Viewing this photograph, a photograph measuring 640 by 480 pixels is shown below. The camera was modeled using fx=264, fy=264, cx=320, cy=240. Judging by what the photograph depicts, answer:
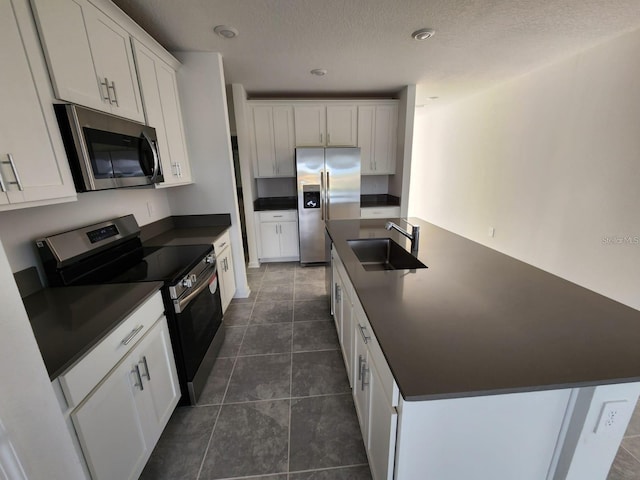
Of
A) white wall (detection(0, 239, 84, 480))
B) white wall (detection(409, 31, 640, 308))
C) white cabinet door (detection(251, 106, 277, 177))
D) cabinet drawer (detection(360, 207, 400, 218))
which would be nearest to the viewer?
white wall (detection(0, 239, 84, 480))

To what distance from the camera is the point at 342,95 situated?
13.5 feet

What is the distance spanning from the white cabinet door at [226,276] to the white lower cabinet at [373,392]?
1.38 m

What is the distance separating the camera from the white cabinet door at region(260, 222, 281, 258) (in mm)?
3964

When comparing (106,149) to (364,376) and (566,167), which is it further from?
(566,167)

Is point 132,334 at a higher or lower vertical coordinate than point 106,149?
lower

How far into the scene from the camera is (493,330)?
3.01 feet

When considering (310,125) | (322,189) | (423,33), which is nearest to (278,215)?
(322,189)

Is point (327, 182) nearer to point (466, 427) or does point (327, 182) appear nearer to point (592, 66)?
point (592, 66)

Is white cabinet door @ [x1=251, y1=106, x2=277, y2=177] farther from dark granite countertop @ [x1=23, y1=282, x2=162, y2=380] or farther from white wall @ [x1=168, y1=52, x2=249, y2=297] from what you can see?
dark granite countertop @ [x1=23, y1=282, x2=162, y2=380]

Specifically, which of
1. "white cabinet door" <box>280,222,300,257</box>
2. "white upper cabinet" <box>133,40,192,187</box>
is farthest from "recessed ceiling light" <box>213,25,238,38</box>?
"white cabinet door" <box>280,222,300,257</box>

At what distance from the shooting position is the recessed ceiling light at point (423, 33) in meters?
2.13

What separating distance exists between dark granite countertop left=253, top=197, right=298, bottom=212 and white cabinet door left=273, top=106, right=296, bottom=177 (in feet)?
1.54

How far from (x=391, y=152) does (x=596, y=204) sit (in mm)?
2421

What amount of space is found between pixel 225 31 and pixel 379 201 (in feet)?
10.1
